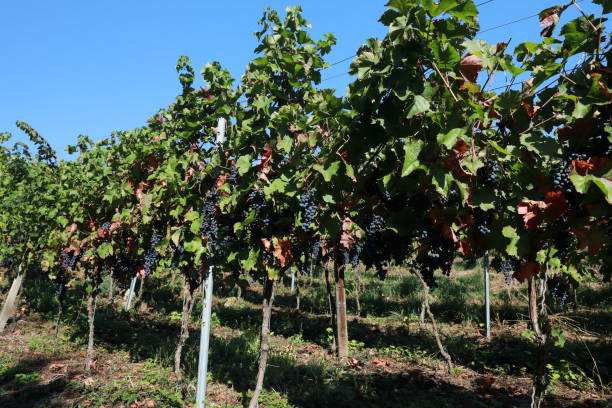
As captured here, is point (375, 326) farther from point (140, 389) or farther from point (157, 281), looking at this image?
point (157, 281)

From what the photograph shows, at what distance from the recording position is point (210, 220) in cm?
389

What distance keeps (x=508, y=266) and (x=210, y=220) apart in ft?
17.7

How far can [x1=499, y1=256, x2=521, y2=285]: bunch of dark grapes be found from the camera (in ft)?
10.1

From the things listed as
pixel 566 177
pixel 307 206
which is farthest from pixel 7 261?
pixel 566 177

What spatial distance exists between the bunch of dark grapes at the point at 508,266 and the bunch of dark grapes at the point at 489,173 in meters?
0.82

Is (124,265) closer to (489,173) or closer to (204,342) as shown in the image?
(204,342)

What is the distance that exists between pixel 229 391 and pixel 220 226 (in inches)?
123

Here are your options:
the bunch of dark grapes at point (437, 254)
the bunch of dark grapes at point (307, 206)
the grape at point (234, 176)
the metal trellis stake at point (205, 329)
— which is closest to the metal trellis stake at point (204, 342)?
the metal trellis stake at point (205, 329)

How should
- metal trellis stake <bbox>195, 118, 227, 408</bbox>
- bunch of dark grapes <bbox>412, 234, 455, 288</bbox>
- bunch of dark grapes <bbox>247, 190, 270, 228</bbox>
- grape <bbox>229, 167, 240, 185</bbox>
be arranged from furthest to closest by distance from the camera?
metal trellis stake <bbox>195, 118, 227, 408</bbox> → grape <bbox>229, 167, 240, 185</bbox> → bunch of dark grapes <bbox>247, 190, 270, 228</bbox> → bunch of dark grapes <bbox>412, 234, 455, 288</bbox>

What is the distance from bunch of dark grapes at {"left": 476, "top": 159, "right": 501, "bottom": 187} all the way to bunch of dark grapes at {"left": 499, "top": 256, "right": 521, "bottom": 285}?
0.82m

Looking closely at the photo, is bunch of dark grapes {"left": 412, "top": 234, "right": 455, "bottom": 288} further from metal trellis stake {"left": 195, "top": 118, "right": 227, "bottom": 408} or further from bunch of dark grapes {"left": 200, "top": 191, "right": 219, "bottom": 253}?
metal trellis stake {"left": 195, "top": 118, "right": 227, "bottom": 408}

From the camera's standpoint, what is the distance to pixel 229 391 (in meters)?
5.90

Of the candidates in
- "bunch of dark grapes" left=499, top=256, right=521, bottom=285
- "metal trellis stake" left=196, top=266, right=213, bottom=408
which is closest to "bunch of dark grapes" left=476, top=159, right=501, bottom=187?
"bunch of dark grapes" left=499, top=256, right=521, bottom=285

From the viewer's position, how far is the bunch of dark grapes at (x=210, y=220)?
12.6 feet
